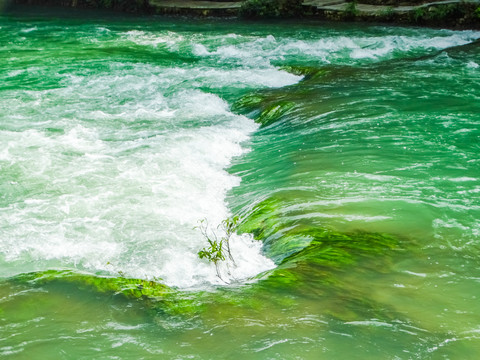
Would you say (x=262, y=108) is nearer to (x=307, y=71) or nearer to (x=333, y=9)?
(x=307, y=71)

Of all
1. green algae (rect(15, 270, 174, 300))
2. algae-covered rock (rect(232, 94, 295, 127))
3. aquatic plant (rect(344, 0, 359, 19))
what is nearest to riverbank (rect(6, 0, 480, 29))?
aquatic plant (rect(344, 0, 359, 19))

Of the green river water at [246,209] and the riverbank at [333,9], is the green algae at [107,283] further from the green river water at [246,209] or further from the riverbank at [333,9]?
the riverbank at [333,9]

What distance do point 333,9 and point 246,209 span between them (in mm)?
15622

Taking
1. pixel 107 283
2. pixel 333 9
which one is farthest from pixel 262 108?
pixel 333 9

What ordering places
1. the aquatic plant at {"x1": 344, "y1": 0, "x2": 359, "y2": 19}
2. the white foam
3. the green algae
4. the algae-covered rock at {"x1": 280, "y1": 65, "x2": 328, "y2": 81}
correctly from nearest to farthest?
the green algae < the white foam < the algae-covered rock at {"x1": 280, "y1": 65, "x2": 328, "y2": 81} < the aquatic plant at {"x1": 344, "y1": 0, "x2": 359, "y2": 19}

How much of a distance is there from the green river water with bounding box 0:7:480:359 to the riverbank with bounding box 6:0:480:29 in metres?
4.64

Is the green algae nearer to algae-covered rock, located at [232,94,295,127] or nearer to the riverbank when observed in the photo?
algae-covered rock, located at [232,94,295,127]

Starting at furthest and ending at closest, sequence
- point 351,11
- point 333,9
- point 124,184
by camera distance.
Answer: point 333,9, point 351,11, point 124,184

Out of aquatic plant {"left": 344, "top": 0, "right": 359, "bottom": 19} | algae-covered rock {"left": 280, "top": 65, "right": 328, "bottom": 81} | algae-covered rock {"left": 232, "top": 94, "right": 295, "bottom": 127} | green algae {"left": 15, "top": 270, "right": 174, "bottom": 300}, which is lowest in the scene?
green algae {"left": 15, "top": 270, "right": 174, "bottom": 300}

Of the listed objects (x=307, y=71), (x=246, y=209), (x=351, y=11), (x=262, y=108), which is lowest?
(x=246, y=209)

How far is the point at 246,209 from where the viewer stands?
20.2 ft

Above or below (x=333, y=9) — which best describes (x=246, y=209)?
below

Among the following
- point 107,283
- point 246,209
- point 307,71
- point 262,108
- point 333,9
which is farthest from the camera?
point 333,9

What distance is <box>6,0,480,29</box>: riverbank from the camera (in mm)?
17750
